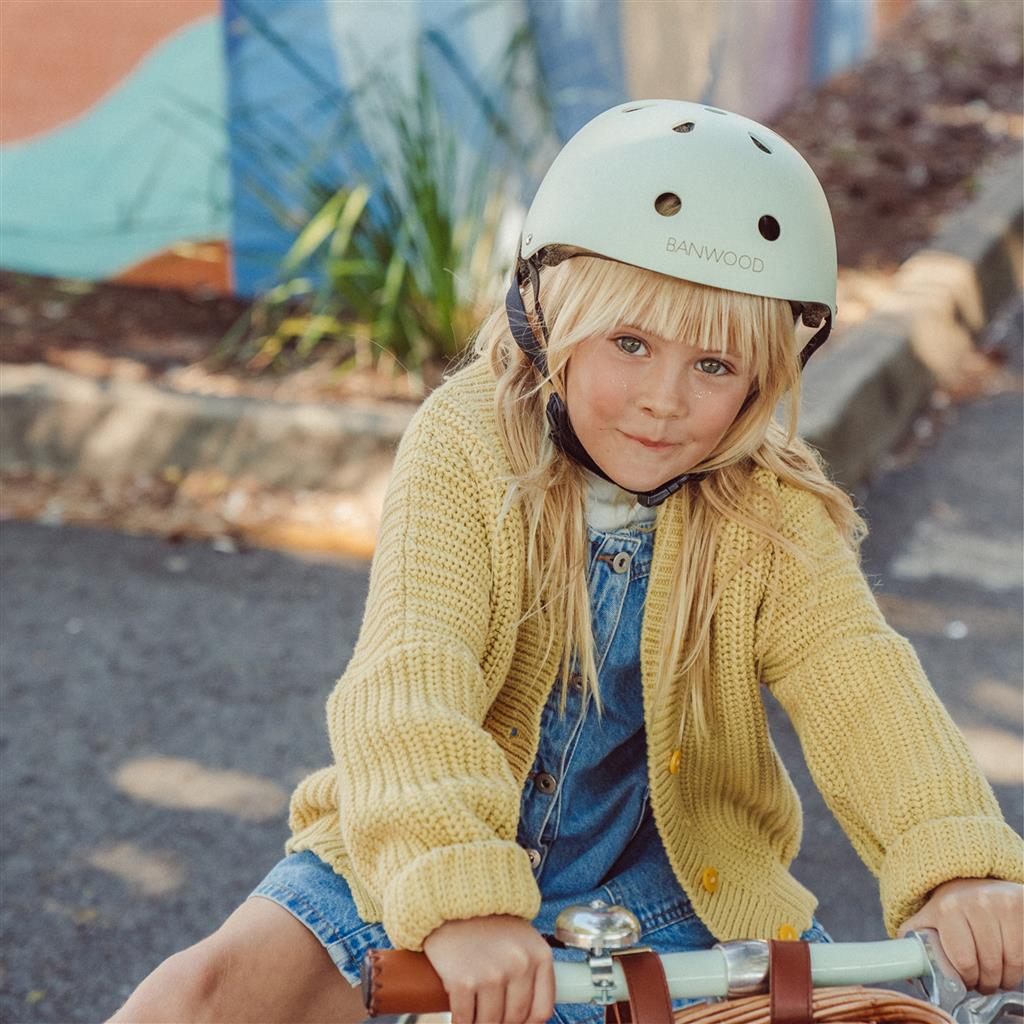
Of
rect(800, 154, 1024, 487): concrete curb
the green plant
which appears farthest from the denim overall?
the green plant

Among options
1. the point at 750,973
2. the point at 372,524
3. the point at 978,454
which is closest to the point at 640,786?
the point at 750,973

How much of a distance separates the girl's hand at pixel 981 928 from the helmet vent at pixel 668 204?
3.16 ft

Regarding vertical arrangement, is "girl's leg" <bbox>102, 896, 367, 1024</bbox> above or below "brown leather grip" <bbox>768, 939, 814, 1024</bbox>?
below

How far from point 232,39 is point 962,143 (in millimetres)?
6040

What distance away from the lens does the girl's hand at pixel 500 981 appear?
158cm

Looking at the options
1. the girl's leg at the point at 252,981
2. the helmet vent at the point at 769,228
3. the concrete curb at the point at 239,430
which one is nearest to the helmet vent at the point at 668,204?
the helmet vent at the point at 769,228

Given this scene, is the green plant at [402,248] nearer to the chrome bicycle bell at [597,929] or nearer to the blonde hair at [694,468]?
the blonde hair at [694,468]

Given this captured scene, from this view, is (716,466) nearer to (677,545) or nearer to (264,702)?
(677,545)

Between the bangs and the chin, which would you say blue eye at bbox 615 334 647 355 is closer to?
the bangs

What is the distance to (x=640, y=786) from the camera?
7.66ft

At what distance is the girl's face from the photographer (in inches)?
80.6

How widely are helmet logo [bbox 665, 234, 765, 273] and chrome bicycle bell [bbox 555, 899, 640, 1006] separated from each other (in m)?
0.88

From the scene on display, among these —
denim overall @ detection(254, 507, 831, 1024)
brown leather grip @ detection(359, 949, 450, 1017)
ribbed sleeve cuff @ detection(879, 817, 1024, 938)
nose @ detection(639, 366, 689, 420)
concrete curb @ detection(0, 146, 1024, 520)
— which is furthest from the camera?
concrete curb @ detection(0, 146, 1024, 520)

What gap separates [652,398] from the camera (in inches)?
80.6
